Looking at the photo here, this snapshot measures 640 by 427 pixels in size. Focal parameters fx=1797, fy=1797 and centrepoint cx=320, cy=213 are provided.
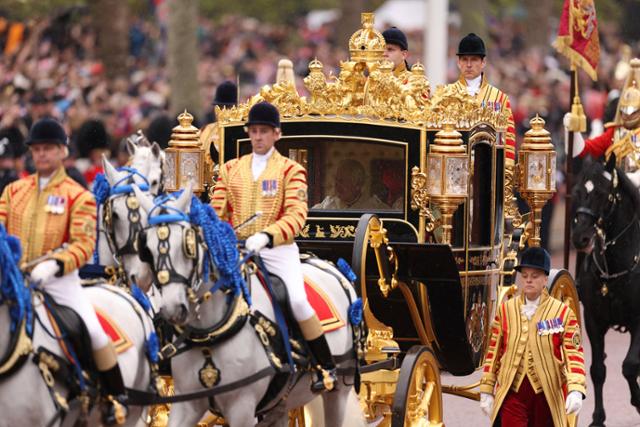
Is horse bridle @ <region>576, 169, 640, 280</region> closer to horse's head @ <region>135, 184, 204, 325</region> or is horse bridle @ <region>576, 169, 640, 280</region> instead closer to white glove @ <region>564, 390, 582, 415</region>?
white glove @ <region>564, 390, 582, 415</region>

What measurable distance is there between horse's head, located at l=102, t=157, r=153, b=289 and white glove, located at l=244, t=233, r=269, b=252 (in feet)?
2.12

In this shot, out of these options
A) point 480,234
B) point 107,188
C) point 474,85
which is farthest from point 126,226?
point 474,85

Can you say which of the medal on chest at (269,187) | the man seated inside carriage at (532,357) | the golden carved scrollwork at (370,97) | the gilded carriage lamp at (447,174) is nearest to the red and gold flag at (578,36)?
the golden carved scrollwork at (370,97)

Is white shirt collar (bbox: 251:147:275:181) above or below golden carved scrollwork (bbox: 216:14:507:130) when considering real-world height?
below

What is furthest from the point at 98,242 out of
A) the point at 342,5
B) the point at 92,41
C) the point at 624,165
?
the point at 342,5

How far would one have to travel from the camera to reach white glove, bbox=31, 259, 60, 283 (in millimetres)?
8234

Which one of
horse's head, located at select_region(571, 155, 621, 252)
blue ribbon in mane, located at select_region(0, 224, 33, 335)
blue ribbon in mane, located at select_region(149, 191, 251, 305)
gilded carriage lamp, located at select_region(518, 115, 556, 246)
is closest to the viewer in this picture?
blue ribbon in mane, located at select_region(0, 224, 33, 335)

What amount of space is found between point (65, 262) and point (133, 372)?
0.99m

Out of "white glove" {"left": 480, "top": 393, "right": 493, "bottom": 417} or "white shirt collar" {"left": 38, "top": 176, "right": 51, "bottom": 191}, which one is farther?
"white glove" {"left": 480, "top": 393, "right": 493, "bottom": 417}

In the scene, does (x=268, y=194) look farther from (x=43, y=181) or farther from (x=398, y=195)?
(x=398, y=195)

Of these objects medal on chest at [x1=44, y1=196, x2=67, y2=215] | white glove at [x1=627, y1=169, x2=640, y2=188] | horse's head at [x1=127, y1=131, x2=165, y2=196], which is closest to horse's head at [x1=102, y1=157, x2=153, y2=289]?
horse's head at [x1=127, y1=131, x2=165, y2=196]

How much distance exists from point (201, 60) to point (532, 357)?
26.7 meters

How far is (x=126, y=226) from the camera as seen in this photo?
10031 mm

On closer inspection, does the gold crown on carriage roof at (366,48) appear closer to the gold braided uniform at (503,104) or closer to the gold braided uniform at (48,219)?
the gold braided uniform at (503,104)
